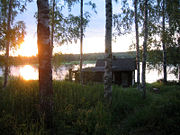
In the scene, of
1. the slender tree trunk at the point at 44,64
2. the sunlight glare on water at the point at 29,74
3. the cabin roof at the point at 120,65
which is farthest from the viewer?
the cabin roof at the point at 120,65

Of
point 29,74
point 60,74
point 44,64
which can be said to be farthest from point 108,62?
point 29,74

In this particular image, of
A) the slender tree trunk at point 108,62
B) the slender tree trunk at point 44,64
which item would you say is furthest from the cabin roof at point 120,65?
the slender tree trunk at point 44,64

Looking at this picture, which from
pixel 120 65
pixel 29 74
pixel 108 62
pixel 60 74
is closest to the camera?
pixel 108 62

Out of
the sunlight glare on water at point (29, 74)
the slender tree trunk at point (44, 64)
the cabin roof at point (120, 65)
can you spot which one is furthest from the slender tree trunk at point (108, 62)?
the cabin roof at point (120, 65)

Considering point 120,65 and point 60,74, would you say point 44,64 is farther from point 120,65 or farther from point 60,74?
point 60,74

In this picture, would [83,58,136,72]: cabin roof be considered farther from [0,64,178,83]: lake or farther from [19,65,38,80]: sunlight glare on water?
[19,65,38,80]: sunlight glare on water

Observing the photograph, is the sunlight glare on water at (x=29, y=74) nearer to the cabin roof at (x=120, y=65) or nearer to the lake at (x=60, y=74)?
the lake at (x=60, y=74)

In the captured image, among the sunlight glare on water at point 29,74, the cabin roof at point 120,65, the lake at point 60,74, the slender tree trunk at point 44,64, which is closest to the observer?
the slender tree trunk at point 44,64

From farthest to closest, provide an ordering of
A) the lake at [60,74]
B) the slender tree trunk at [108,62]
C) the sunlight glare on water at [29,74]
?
the lake at [60,74] → the sunlight glare on water at [29,74] → the slender tree trunk at [108,62]

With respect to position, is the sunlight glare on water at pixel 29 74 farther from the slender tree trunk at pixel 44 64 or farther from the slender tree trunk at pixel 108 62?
the slender tree trunk at pixel 44 64

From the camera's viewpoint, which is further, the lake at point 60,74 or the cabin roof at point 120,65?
the cabin roof at point 120,65

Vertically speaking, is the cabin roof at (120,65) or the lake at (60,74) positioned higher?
the cabin roof at (120,65)

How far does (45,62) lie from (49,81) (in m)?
0.63

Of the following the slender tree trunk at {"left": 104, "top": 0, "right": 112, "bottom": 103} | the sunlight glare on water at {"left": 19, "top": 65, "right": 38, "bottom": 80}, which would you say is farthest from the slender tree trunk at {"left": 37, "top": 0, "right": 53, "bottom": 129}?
the sunlight glare on water at {"left": 19, "top": 65, "right": 38, "bottom": 80}
